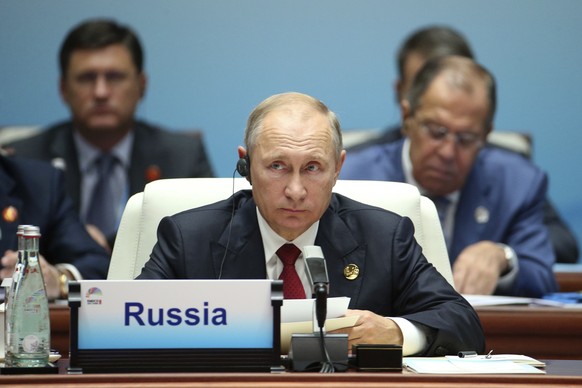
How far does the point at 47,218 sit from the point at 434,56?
7.65 ft

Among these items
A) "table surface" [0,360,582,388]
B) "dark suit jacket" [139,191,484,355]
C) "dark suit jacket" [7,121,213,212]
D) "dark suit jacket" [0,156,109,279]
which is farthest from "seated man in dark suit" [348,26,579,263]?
→ "table surface" [0,360,582,388]

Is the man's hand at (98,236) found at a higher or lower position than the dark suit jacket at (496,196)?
lower

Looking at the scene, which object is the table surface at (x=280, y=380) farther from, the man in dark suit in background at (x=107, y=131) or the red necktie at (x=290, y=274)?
the man in dark suit in background at (x=107, y=131)

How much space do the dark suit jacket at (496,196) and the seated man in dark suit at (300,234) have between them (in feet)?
7.07

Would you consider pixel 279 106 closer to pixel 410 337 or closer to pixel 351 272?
pixel 351 272

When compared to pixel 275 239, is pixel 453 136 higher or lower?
higher

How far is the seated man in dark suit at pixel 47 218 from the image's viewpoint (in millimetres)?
4492

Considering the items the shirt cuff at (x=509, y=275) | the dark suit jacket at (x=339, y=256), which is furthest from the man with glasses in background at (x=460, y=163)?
the dark suit jacket at (x=339, y=256)

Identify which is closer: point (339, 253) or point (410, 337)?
point (410, 337)

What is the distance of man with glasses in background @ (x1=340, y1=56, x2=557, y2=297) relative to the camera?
5566 millimetres

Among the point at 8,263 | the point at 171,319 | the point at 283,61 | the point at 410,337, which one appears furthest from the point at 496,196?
the point at 171,319

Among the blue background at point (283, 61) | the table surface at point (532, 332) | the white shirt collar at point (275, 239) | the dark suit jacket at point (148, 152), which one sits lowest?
the table surface at point (532, 332)

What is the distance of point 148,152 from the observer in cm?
593

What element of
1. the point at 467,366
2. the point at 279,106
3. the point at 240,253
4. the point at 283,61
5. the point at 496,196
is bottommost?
the point at 467,366
